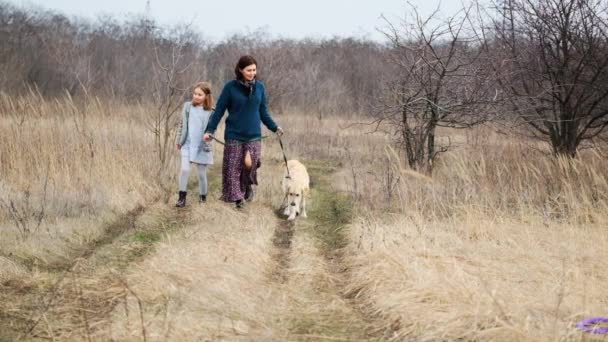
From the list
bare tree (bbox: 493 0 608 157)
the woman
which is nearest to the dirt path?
the woman

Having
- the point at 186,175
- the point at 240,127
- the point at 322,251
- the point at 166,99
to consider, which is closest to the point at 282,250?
the point at 322,251

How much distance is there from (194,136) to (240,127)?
2.01 feet

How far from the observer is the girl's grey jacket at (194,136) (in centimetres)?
715

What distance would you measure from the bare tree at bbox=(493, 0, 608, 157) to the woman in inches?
132

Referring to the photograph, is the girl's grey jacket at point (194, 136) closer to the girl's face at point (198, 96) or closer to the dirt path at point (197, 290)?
the girl's face at point (198, 96)

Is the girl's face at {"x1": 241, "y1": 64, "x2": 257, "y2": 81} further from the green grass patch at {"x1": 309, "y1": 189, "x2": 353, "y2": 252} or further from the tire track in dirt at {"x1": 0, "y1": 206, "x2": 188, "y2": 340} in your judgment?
the tire track in dirt at {"x1": 0, "y1": 206, "x2": 188, "y2": 340}

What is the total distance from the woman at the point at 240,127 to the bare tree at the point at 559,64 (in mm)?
3346

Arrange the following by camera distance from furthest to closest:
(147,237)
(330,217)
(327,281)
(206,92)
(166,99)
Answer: (166,99)
(206,92)
(330,217)
(147,237)
(327,281)

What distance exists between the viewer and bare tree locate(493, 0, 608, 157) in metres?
7.89

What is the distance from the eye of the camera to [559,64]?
8.16 meters

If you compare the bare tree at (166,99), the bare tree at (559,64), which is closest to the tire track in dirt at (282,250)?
the bare tree at (166,99)

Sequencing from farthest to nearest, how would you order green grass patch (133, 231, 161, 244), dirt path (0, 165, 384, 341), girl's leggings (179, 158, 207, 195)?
girl's leggings (179, 158, 207, 195) < green grass patch (133, 231, 161, 244) < dirt path (0, 165, 384, 341)

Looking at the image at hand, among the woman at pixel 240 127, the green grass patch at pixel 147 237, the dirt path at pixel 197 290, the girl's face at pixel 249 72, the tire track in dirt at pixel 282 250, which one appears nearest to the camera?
the dirt path at pixel 197 290

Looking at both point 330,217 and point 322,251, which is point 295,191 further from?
point 322,251
